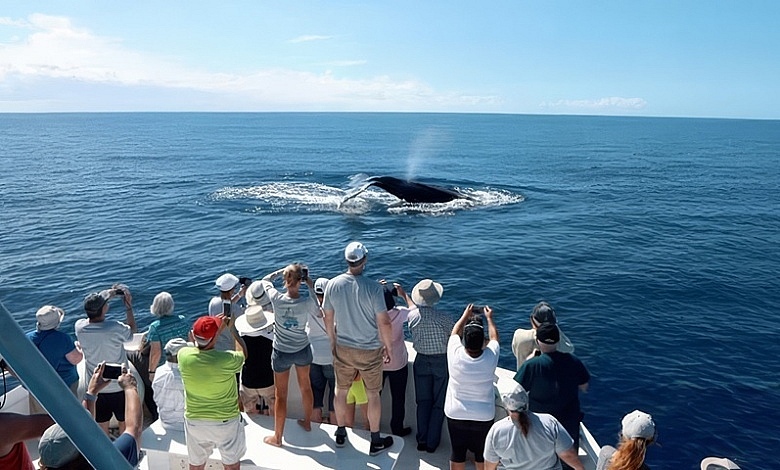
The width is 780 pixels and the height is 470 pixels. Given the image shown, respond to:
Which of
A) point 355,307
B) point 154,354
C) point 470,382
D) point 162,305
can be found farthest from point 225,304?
point 470,382

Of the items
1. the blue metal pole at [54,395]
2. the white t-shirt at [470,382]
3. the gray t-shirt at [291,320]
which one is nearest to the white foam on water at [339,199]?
the gray t-shirt at [291,320]

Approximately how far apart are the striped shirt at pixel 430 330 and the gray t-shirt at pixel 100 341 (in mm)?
3693

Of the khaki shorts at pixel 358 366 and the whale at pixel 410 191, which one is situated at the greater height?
the khaki shorts at pixel 358 366

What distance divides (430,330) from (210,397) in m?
2.75

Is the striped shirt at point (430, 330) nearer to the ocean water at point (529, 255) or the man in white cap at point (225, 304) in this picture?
the man in white cap at point (225, 304)

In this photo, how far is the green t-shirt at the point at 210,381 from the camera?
18.3 ft

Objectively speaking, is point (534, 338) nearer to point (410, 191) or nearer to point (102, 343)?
point (102, 343)

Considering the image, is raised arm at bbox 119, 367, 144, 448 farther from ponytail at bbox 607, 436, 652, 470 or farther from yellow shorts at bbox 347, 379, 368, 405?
ponytail at bbox 607, 436, 652, 470

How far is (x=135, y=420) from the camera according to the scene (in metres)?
4.30

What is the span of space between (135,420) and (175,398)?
9.85 feet

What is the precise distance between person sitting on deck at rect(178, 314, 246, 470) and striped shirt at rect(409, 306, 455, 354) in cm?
231

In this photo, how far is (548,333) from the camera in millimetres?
6035

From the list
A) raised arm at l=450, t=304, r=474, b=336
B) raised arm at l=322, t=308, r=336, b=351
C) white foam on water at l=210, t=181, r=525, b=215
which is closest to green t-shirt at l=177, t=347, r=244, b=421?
raised arm at l=322, t=308, r=336, b=351

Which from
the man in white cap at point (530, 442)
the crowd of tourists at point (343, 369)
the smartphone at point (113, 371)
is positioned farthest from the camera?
the crowd of tourists at point (343, 369)
